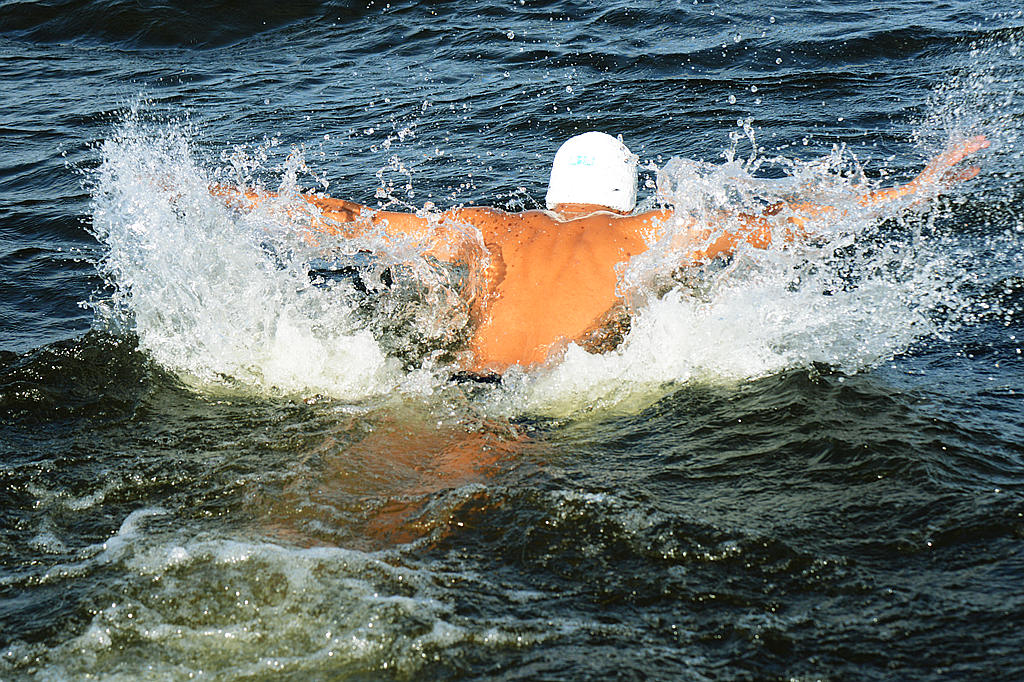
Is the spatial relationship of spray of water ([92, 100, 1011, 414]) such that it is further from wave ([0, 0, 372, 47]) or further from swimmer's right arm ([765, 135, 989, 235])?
wave ([0, 0, 372, 47])

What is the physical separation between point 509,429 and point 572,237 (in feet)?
3.27

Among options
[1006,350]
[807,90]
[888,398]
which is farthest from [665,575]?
[807,90]

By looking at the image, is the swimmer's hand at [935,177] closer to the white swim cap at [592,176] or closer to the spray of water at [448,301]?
the spray of water at [448,301]

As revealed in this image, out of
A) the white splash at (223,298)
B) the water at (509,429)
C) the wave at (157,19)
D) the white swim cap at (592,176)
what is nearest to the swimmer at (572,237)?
the white swim cap at (592,176)

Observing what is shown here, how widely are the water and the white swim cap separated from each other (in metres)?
0.32

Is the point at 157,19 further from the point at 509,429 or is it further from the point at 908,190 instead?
the point at 908,190

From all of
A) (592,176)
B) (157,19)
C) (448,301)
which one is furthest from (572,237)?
(157,19)

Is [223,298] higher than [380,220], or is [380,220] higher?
[380,220]

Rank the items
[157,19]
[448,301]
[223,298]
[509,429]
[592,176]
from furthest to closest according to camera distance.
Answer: [157,19], [448,301], [223,298], [592,176], [509,429]

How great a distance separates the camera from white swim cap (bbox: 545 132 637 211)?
5316mm

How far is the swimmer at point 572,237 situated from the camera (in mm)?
4938

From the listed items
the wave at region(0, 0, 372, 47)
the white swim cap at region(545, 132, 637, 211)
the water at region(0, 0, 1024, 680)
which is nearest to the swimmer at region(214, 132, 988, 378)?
the white swim cap at region(545, 132, 637, 211)

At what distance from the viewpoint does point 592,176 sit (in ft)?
17.4

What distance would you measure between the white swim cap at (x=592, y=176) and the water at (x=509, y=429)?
1.03 feet
